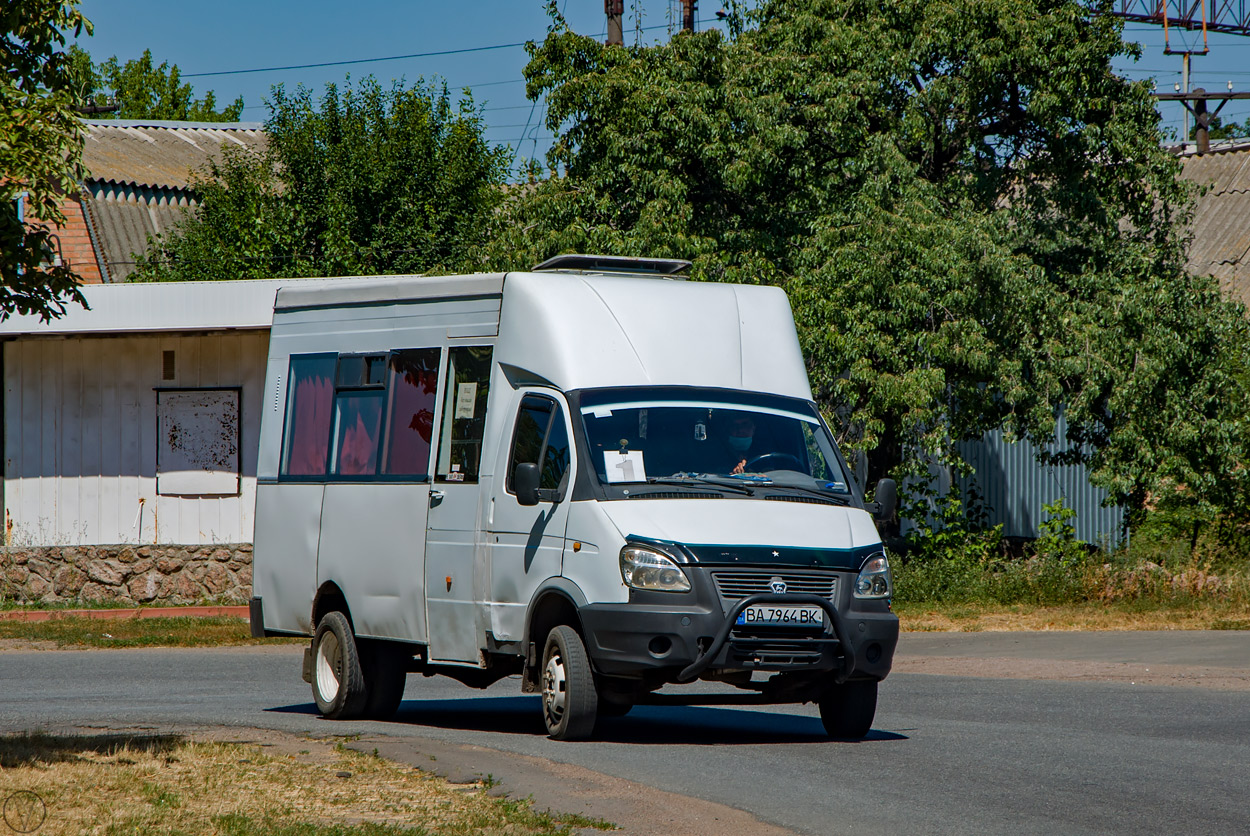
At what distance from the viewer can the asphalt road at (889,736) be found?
776 cm

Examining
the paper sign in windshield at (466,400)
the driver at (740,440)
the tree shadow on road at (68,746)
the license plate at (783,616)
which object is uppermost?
the paper sign in windshield at (466,400)

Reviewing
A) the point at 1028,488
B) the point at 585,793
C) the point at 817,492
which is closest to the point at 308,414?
the point at 817,492

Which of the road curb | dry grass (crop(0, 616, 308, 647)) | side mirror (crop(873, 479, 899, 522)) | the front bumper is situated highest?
side mirror (crop(873, 479, 899, 522))

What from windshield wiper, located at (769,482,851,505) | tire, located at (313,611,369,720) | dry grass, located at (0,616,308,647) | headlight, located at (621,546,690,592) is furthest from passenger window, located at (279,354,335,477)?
dry grass, located at (0,616,308,647)

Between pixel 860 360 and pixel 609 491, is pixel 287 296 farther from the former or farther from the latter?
pixel 860 360

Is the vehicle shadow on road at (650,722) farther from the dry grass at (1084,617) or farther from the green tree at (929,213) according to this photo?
the green tree at (929,213)

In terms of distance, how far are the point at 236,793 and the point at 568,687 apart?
2444 mm

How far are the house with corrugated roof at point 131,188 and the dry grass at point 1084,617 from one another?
1840 cm

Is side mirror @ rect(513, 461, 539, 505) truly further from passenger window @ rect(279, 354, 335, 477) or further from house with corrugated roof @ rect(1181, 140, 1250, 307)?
house with corrugated roof @ rect(1181, 140, 1250, 307)

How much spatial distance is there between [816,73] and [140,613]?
1195 cm

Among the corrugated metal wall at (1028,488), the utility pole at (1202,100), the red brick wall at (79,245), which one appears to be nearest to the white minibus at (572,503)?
the corrugated metal wall at (1028,488)

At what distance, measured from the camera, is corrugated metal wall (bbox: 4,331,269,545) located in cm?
2277

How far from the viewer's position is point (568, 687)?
9609 millimetres

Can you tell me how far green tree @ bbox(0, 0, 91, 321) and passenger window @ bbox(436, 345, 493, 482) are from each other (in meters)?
3.03
